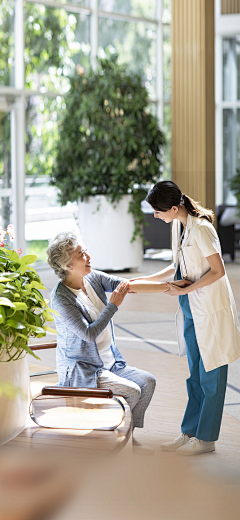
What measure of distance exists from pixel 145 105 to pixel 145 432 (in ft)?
20.6

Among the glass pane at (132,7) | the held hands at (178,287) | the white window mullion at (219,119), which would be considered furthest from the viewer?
the white window mullion at (219,119)

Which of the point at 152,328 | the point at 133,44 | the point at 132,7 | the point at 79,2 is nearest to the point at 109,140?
the point at 79,2

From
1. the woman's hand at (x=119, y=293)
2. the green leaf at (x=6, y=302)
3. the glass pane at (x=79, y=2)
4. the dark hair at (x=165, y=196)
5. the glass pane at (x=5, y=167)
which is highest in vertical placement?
the glass pane at (x=79, y=2)

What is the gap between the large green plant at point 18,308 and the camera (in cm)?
128

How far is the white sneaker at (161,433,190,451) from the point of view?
2686mm

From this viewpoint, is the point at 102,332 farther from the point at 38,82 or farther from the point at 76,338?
the point at 38,82

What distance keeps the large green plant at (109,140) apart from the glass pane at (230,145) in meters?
5.57

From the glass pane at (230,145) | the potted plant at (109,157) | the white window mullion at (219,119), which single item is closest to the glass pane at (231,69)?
the white window mullion at (219,119)

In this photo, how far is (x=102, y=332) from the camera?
2.58m

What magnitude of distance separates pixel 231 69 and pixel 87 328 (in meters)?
12.6

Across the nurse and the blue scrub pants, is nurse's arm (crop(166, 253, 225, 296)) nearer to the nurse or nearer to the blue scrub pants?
the nurse

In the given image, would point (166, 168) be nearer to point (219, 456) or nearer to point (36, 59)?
point (36, 59)

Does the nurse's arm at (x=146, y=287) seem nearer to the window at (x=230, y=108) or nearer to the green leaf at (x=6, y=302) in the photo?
the green leaf at (x=6, y=302)

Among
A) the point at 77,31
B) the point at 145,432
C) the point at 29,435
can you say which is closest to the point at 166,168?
the point at 77,31
